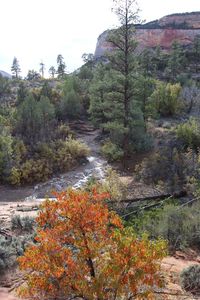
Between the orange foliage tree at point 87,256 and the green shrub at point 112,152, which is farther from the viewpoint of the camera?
the green shrub at point 112,152

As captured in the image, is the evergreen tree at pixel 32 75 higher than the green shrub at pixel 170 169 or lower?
higher

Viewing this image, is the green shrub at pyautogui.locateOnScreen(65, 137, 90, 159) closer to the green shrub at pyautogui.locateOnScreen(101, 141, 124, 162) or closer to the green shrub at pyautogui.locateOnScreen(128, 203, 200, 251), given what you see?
the green shrub at pyautogui.locateOnScreen(101, 141, 124, 162)

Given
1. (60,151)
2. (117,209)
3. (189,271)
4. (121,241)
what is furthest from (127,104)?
(121,241)

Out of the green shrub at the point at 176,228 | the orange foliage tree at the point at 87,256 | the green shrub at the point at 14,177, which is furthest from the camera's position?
the green shrub at the point at 14,177

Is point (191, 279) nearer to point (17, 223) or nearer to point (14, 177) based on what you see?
point (17, 223)

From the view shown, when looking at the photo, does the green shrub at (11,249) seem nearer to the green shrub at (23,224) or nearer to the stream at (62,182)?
the green shrub at (23,224)

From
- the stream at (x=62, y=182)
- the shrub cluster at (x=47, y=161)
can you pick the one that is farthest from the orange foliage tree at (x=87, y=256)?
the shrub cluster at (x=47, y=161)

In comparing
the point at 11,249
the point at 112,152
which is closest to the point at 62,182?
the point at 112,152

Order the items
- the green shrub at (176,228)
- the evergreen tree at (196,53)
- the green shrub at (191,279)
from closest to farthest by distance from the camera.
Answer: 1. the green shrub at (191,279)
2. the green shrub at (176,228)
3. the evergreen tree at (196,53)

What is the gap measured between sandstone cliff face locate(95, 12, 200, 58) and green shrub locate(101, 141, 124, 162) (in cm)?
4503

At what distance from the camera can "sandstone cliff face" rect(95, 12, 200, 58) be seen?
64125 millimetres

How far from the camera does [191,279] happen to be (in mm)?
6586

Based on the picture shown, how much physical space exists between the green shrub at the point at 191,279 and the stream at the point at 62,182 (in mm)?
7942

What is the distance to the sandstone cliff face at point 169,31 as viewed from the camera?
64125 mm
